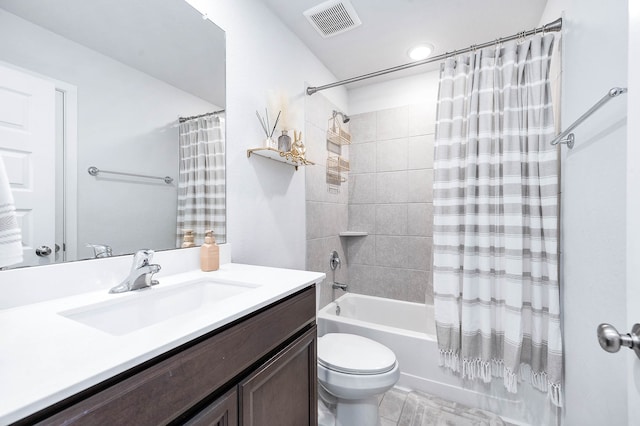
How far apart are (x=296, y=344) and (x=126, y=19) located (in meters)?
1.32

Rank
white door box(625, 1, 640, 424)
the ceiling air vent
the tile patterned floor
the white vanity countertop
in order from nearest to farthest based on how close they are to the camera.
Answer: the white vanity countertop → white door box(625, 1, 640, 424) → the tile patterned floor → the ceiling air vent

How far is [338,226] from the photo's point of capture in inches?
100

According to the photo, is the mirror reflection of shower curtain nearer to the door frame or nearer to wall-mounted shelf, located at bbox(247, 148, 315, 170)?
wall-mounted shelf, located at bbox(247, 148, 315, 170)

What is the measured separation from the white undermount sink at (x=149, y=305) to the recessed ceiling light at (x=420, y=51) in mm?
2119

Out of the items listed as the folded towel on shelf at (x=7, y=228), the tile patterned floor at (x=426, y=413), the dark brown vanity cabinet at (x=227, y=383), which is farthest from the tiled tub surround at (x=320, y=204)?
the folded towel on shelf at (x=7, y=228)

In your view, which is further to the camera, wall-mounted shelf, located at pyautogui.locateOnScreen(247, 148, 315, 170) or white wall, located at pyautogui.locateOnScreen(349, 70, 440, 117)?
white wall, located at pyautogui.locateOnScreen(349, 70, 440, 117)

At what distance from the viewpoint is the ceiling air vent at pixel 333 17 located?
1.63 metres

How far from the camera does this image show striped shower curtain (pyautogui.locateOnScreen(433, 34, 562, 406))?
142 cm

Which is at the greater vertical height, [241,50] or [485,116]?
[241,50]

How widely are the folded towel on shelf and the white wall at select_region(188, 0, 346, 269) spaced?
81 cm

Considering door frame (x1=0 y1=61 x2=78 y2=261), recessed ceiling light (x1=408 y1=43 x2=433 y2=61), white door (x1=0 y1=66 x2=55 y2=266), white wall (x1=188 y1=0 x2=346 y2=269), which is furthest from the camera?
recessed ceiling light (x1=408 y1=43 x2=433 y2=61)

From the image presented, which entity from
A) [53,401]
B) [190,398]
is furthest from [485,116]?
[53,401]

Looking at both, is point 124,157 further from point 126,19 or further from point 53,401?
point 53,401

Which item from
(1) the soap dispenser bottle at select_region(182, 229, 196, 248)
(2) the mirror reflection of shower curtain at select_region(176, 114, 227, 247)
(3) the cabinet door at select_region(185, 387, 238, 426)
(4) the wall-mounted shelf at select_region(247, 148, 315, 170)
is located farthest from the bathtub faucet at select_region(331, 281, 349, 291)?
(3) the cabinet door at select_region(185, 387, 238, 426)
